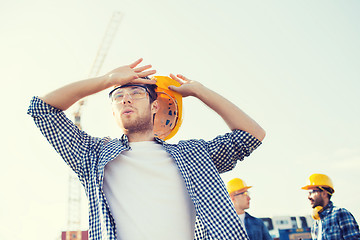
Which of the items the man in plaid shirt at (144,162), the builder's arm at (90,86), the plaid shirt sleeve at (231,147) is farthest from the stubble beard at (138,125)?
the plaid shirt sleeve at (231,147)

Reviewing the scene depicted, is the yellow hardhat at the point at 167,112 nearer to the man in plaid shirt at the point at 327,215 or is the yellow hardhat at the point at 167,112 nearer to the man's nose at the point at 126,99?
the man's nose at the point at 126,99

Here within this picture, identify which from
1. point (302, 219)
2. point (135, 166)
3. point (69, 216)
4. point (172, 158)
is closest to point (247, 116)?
point (172, 158)

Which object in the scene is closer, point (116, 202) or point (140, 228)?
point (140, 228)

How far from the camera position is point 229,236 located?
7.61 ft

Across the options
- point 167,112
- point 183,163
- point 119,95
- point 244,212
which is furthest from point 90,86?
point 244,212

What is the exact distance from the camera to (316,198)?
22.7 ft

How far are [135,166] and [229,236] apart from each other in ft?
2.80

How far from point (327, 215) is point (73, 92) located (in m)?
5.35

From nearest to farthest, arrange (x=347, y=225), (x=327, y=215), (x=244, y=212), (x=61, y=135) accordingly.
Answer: (x=61, y=135), (x=347, y=225), (x=327, y=215), (x=244, y=212)

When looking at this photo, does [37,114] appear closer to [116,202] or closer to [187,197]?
[116,202]

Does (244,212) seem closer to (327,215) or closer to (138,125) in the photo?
(327,215)

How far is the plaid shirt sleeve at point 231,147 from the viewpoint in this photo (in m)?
2.85

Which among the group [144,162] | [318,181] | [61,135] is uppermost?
[61,135]

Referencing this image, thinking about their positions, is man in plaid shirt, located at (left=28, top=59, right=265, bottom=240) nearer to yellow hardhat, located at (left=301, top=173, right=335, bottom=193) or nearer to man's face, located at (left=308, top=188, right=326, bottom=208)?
man's face, located at (left=308, top=188, right=326, bottom=208)
